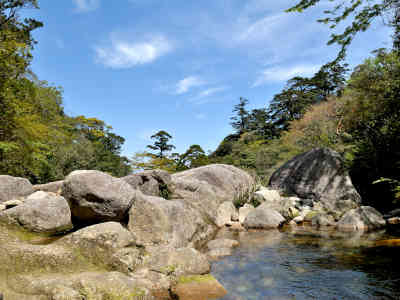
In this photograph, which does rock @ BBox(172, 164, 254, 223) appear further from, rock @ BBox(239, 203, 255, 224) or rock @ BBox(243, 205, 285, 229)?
rock @ BBox(243, 205, 285, 229)

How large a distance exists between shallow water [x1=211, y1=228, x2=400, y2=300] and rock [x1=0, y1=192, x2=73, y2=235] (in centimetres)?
325

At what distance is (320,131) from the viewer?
740 inches

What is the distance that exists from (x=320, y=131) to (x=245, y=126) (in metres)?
23.1

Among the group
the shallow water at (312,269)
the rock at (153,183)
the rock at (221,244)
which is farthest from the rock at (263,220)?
the rock at (153,183)

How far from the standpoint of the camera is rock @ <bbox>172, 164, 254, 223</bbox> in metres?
10.3

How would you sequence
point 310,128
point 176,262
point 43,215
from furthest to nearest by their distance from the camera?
point 310,128 < point 43,215 < point 176,262

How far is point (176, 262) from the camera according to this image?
4.98 metres

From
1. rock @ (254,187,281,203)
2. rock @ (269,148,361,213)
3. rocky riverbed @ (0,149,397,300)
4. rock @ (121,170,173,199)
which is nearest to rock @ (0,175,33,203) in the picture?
rocky riverbed @ (0,149,397,300)

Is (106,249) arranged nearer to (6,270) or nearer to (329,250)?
(6,270)

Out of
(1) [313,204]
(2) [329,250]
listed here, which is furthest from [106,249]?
(1) [313,204]

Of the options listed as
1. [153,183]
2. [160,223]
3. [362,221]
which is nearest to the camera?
[160,223]

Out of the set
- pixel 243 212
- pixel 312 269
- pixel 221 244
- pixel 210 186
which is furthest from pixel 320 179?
pixel 312 269

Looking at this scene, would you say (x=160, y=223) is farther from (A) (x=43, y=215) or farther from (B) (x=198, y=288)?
(A) (x=43, y=215)

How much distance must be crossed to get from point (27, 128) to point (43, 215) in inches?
352
